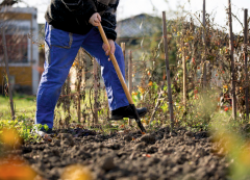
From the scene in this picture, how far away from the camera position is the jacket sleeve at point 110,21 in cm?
299

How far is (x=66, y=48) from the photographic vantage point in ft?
9.13

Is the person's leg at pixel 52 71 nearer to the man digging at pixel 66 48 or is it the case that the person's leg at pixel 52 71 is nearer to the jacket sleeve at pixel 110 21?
the man digging at pixel 66 48

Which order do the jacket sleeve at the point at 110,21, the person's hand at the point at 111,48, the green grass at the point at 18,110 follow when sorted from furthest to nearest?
the green grass at the point at 18,110
the jacket sleeve at the point at 110,21
the person's hand at the point at 111,48

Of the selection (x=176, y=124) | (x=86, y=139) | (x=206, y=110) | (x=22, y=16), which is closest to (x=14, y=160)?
(x=86, y=139)

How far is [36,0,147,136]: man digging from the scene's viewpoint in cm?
270

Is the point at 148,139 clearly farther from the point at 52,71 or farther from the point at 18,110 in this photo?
the point at 18,110

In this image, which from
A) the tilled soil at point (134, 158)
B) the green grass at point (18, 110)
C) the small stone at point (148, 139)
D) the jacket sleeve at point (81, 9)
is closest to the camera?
the tilled soil at point (134, 158)

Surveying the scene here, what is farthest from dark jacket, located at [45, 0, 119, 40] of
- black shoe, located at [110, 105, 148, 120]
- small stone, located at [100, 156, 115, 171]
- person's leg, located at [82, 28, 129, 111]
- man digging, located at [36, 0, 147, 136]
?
small stone, located at [100, 156, 115, 171]

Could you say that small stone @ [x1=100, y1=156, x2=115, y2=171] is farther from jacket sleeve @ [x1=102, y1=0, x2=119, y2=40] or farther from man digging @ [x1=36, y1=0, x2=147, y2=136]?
jacket sleeve @ [x1=102, y1=0, x2=119, y2=40]

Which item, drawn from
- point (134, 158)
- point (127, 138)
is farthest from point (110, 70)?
point (134, 158)

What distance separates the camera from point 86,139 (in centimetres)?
240

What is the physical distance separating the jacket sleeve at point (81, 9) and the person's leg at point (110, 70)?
0.88ft

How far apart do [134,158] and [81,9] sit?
148cm

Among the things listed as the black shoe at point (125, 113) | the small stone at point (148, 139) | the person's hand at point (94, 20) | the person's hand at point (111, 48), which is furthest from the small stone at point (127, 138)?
the person's hand at point (94, 20)
